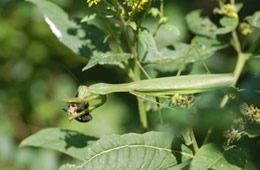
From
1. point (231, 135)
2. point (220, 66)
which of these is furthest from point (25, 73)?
point (231, 135)

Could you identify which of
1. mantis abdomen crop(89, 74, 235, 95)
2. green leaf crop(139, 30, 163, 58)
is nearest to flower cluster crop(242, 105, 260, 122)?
A: mantis abdomen crop(89, 74, 235, 95)

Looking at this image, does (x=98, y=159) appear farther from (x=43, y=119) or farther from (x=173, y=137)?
(x=43, y=119)

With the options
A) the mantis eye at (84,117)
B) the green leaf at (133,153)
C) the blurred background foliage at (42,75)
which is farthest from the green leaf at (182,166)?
the blurred background foliage at (42,75)

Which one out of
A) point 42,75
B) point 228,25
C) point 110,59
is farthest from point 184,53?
point 42,75

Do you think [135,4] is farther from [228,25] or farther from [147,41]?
[228,25]

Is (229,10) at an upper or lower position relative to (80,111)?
upper
